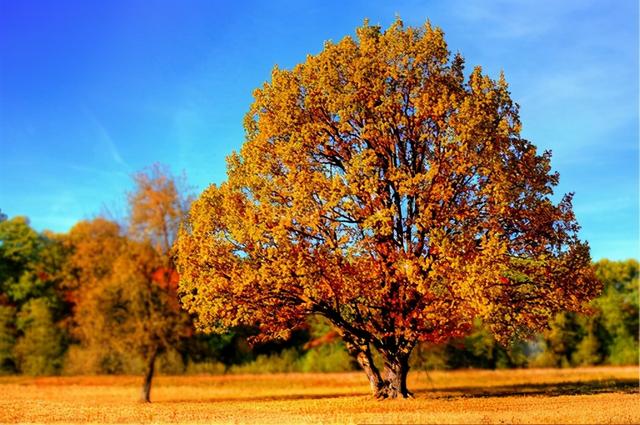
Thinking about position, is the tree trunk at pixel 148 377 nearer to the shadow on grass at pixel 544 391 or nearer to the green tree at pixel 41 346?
the shadow on grass at pixel 544 391

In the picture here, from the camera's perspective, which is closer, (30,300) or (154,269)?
(154,269)

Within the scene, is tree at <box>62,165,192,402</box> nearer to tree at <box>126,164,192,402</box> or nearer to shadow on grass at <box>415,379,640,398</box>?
tree at <box>126,164,192,402</box>

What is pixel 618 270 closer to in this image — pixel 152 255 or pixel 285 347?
pixel 285 347

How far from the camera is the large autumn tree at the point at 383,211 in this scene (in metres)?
28.4

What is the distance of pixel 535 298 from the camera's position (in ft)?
101

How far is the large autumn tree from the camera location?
28359 millimetres

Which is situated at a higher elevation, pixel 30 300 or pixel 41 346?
pixel 30 300

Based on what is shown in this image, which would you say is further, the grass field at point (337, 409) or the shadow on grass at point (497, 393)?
the shadow on grass at point (497, 393)

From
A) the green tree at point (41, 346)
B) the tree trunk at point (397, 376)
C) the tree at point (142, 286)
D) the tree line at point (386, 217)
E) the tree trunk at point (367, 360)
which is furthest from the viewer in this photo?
the green tree at point (41, 346)

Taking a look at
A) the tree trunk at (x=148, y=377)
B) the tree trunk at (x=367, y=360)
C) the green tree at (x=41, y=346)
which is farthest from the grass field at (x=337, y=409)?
the green tree at (x=41, y=346)

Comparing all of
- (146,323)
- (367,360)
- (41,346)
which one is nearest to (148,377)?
(146,323)

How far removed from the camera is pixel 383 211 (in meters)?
27.2

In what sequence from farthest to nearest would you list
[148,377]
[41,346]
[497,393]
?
[41,346] → [148,377] → [497,393]

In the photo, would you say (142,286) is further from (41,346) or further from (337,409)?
(41,346)
